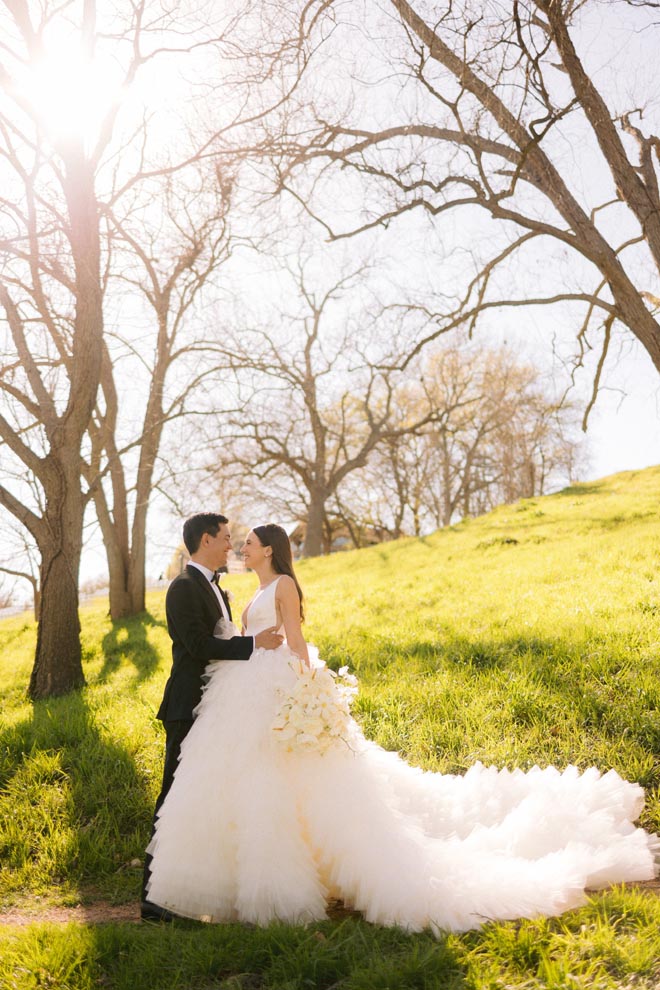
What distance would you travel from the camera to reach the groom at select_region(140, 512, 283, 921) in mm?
4523

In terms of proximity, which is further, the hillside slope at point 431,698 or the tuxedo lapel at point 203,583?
the hillside slope at point 431,698

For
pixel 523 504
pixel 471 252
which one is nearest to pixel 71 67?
pixel 471 252

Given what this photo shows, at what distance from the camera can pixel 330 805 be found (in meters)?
4.21

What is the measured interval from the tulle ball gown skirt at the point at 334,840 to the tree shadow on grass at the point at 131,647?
5690 mm

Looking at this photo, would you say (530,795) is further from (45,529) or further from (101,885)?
(45,529)

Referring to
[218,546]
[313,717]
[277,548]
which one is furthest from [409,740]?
[218,546]

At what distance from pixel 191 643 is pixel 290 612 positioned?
0.69 metres

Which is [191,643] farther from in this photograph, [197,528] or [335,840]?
[335,840]

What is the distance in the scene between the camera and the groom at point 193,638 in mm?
4523

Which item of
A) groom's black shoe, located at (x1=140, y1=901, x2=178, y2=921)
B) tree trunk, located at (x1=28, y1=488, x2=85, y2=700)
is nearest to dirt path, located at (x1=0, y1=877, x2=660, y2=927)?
groom's black shoe, located at (x1=140, y1=901, x2=178, y2=921)

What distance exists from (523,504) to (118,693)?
14.1 m

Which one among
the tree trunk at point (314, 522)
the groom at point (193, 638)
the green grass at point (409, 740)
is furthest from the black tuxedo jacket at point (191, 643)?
the tree trunk at point (314, 522)

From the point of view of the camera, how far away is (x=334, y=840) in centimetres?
412

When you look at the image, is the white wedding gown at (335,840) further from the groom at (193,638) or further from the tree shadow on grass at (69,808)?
the tree shadow on grass at (69,808)
